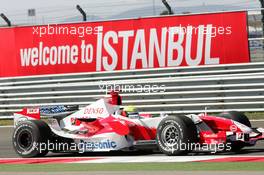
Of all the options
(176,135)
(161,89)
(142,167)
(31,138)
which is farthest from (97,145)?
(161,89)

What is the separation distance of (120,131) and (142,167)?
206 centimetres

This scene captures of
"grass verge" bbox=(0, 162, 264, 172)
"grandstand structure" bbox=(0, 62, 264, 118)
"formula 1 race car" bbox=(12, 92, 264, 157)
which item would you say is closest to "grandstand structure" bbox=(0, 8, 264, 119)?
"grandstand structure" bbox=(0, 62, 264, 118)

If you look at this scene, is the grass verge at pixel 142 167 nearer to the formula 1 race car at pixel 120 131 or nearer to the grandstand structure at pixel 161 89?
the formula 1 race car at pixel 120 131

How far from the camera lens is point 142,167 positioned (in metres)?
10.7

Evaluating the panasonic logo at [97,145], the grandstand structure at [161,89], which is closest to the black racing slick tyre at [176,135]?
the panasonic logo at [97,145]

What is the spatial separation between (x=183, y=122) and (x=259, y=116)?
7.55 m

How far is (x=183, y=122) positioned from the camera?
11969 millimetres

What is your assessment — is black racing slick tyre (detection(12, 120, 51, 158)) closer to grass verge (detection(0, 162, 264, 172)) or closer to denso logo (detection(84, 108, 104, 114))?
denso logo (detection(84, 108, 104, 114))

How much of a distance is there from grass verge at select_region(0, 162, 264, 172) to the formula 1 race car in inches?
44.4

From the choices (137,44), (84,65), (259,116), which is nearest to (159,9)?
(137,44)

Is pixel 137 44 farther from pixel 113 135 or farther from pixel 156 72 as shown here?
pixel 113 135

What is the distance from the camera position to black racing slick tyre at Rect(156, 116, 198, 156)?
11953 millimetres

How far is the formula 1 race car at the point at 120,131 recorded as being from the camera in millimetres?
12117

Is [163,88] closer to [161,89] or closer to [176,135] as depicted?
[161,89]
